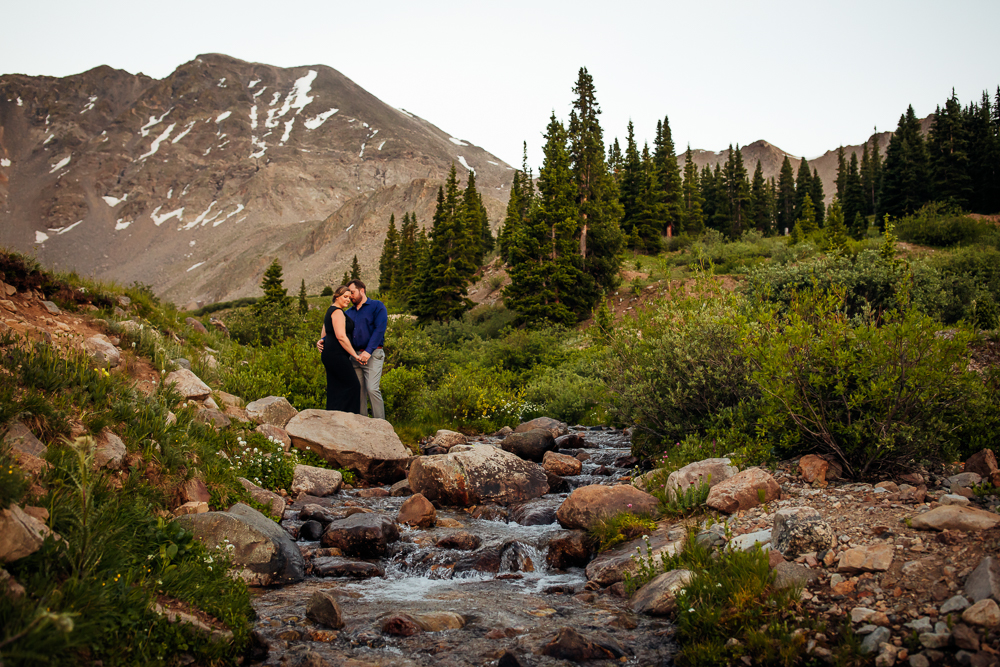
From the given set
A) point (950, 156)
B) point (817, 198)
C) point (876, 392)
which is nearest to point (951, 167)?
point (950, 156)

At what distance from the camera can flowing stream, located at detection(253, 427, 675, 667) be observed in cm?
423

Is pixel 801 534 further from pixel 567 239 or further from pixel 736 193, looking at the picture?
pixel 736 193

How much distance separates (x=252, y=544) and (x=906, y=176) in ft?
218

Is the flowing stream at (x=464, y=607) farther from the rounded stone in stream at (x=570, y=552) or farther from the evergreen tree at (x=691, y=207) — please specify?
the evergreen tree at (x=691, y=207)

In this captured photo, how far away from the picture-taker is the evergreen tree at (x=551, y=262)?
1198 inches

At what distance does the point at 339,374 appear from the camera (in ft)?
33.8

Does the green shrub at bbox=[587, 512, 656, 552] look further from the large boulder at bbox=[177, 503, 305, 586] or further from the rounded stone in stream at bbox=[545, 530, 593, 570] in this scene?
the large boulder at bbox=[177, 503, 305, 586]

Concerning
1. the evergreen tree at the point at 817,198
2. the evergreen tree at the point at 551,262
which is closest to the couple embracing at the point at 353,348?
the evergreen tree at the point at 551,262

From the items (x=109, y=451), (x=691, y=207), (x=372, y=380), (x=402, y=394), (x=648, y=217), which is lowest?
(x=402, y=394)

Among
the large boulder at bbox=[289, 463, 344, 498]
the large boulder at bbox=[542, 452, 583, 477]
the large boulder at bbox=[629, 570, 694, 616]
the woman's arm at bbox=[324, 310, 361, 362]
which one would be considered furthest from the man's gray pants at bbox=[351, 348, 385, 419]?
the large boulder at bbox=[629, 570, 694, 616]

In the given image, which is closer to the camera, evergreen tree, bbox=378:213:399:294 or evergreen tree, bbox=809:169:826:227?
evergreen tree, bbox=378:213:399:294

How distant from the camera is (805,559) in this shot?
4.43m

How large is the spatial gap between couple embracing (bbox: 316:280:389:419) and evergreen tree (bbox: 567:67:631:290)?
24.2m

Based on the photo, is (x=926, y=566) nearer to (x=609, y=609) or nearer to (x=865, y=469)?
(x=865, y=469)
